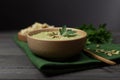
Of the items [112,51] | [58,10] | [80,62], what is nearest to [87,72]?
[80,62]

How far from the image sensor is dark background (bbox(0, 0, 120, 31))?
62.9 inches

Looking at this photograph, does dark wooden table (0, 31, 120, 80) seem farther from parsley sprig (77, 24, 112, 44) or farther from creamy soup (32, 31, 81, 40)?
parsley sprig (77, 24, 112, 44)

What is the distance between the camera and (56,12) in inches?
63.5

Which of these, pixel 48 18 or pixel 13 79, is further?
pixel 48 18

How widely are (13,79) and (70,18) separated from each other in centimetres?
88

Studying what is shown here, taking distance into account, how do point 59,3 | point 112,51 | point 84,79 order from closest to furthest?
point 84,79 → point 112,51 → point 59,3

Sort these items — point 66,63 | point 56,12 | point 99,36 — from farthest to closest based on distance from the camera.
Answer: point 56,12 < point 99,36 < point 66,63

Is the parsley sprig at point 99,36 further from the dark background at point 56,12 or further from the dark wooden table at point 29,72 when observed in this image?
the dark background at point 56,12

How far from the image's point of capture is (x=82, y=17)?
5.37ft

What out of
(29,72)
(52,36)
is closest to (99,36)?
(52,36)

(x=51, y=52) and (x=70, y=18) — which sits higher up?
(x=51, y=52)

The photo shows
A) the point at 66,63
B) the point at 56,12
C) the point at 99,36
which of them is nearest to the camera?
the point at 66,63

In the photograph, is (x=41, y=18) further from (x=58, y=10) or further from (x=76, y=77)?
(x=76, y=77)

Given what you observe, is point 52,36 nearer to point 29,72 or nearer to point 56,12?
point 29,72
